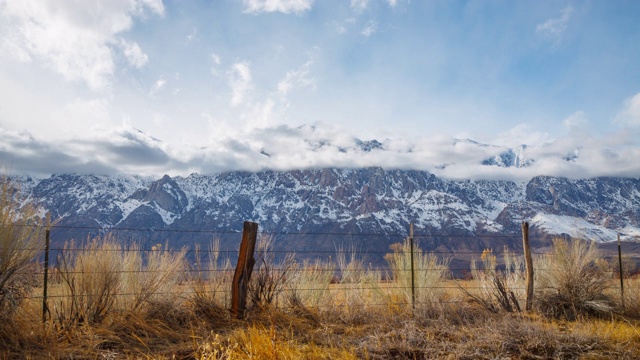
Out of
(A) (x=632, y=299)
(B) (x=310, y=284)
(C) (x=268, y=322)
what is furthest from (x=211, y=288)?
(A) (x=632, y=299)

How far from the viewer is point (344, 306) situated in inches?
325

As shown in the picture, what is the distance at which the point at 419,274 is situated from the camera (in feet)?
30.5

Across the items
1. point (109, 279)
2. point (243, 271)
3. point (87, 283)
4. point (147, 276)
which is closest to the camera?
point (87, 283)

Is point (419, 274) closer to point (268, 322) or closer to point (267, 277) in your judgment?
point (267, 277)

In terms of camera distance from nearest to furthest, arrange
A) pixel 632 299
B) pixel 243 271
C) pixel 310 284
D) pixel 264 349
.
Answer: pixel 264 349 < pixel 243 271 < pixel 310 284 < pixel 632 299

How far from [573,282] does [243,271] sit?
656cm

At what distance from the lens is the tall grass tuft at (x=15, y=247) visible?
5.39 m

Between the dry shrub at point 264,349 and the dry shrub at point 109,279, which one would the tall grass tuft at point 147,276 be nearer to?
the dry shrub at point 109,279

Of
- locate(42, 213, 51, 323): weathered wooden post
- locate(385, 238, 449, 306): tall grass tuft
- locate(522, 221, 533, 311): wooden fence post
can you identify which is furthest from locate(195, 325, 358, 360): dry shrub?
locate(522, 221, 533, 311): wooden fence post

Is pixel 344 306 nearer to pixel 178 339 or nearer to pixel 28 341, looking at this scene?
pixel 178 339

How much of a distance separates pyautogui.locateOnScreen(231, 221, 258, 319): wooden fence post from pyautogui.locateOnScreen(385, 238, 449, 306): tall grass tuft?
3.23 metres

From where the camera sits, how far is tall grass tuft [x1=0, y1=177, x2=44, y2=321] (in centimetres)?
539

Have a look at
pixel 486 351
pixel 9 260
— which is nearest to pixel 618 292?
pixel 486 351

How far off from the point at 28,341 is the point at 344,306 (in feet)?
16.1
